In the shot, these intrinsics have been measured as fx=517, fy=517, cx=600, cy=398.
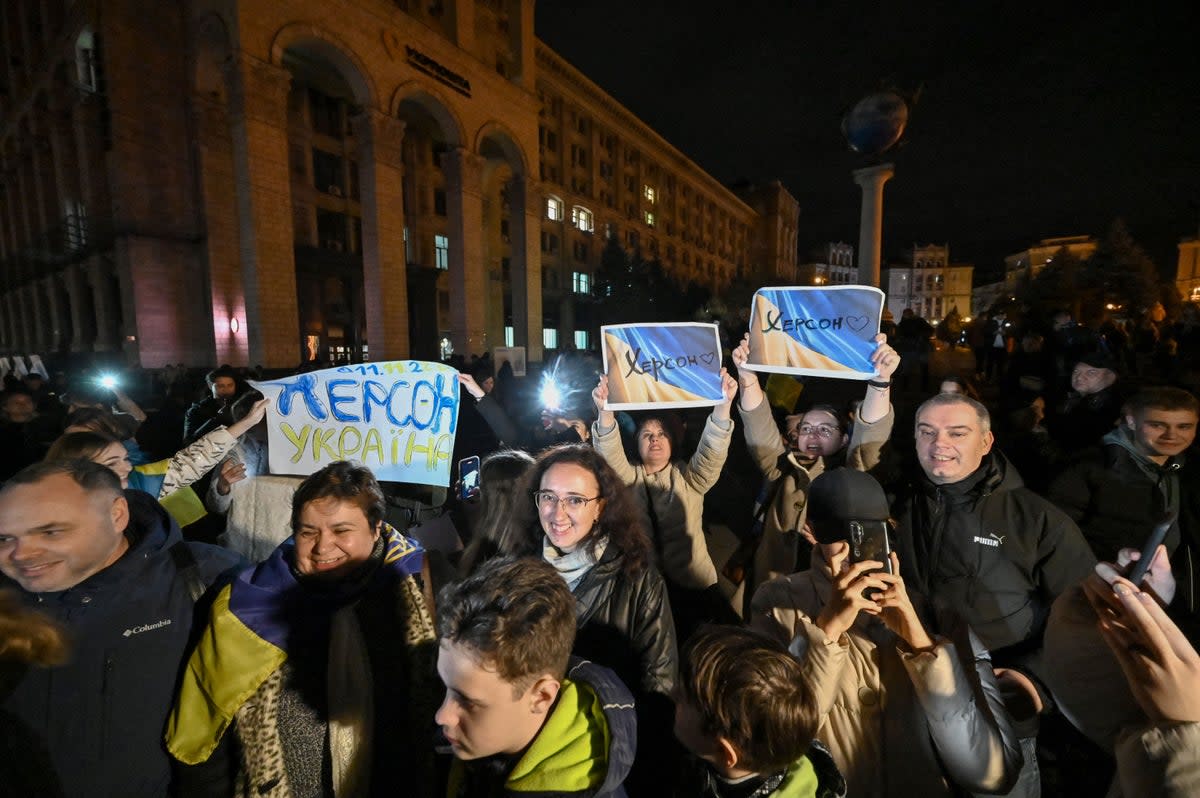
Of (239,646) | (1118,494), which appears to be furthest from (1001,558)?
(239,646)

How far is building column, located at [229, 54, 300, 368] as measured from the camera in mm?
16219

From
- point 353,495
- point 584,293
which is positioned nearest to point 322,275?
point 584,293

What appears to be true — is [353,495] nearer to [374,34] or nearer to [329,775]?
[329,775]

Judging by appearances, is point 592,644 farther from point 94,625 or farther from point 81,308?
point 81,308

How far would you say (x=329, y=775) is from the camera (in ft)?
6.30

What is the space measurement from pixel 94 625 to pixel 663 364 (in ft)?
10.6

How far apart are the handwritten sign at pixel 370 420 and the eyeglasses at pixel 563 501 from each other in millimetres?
1278

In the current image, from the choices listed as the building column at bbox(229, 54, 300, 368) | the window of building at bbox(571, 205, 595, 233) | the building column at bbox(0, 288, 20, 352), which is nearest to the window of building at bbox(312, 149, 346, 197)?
the building column at bbox(229, 54, 300, 368)

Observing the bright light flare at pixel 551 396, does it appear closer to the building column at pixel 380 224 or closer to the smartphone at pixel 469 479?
the smartphone at pixel 469 479

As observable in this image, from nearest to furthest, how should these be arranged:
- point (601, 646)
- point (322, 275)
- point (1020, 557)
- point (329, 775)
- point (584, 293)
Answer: point (329, 775), point (601, 646), point (1020, 557), point (322, 275), point (584, 293)

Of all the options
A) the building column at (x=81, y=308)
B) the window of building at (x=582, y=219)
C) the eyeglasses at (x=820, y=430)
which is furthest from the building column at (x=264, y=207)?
the window of building at (x=582, y=219)

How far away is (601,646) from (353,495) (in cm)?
115

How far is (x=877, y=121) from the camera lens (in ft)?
40.5

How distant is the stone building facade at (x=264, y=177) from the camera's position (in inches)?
684
